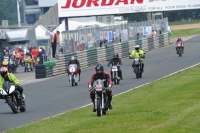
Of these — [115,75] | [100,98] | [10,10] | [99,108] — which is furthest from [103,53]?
[10,10]

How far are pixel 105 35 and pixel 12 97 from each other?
28869mm

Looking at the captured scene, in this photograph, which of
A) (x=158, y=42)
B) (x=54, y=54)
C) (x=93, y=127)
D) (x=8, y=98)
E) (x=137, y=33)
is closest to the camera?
(x=93, y=127)

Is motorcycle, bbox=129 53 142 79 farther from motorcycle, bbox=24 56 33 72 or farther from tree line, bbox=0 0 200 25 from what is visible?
tree line, bbox=0 0 200 25

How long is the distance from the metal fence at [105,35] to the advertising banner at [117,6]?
161cm

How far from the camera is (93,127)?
507 inches

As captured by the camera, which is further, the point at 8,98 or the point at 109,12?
the point at 109,12

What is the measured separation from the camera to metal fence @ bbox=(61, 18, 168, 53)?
40.6 metres

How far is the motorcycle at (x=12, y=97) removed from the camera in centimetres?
1809

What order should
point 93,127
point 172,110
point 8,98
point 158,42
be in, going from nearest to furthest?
point 93,127 < point 172,110 < point 8,98 < point 158,42

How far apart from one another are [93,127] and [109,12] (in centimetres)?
4651

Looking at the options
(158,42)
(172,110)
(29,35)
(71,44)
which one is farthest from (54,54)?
(172,110)

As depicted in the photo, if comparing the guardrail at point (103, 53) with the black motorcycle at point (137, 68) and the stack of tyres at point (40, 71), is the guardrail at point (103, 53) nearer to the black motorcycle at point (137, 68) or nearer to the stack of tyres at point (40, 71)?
the stack of tyres at point (40, 71)

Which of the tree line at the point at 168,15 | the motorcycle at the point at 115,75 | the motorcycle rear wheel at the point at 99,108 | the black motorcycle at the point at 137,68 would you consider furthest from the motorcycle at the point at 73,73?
the tree line at the point at 168,15

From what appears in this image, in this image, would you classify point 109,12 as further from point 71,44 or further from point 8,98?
point 8,98
